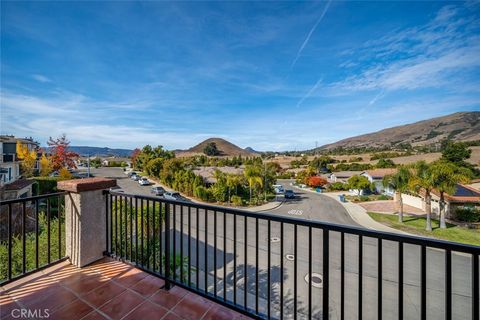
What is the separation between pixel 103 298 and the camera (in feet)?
6.23

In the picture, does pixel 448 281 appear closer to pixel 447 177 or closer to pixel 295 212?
pixel 295 212

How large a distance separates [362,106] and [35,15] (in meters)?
28.2

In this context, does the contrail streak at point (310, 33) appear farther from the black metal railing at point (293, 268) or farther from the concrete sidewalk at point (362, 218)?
the concrete sidewalk at point (362, 218)

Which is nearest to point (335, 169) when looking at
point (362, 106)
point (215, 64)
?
point (362, 106)

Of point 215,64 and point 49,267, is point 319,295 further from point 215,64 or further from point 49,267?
point 215,64

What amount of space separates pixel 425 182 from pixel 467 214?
6307 mm

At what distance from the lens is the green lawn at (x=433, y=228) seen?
516 inches

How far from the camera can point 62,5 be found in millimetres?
3846

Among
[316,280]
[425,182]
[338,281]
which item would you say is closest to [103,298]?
[316,280]

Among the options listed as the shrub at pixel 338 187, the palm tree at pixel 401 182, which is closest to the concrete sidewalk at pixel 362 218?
the palm tree at pixel 401 182

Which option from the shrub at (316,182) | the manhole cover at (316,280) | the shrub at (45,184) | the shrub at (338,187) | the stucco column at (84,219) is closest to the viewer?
the stucco column at (84,219)

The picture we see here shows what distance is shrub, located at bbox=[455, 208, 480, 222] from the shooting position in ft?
52.8

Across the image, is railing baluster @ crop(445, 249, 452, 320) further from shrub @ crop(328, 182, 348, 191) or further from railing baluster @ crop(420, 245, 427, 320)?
shrub @ crop(328, 182, 348, 191)

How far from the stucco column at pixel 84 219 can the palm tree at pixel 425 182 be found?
60.4 feet
